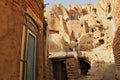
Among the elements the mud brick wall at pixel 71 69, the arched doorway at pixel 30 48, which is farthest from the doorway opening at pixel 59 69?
the arched doorway at pixel 30 48

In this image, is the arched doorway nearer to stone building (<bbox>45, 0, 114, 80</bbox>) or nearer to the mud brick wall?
the mud brick wall

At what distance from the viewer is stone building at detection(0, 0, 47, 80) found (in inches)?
145

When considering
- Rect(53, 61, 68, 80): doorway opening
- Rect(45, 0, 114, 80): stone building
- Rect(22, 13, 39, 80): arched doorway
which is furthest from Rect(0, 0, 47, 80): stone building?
Rect(45, 0, 114, 80): stone building

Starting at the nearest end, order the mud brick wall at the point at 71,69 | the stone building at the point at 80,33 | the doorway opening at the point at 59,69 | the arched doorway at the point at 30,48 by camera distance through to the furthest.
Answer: the arched doorway at the point at 30,48
the mud brick wall at the point at 71,69
the doorway opening at the point at 59,69
the stone building at the point at 80,33

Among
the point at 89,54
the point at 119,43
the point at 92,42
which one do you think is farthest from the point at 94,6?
the point at 119,43

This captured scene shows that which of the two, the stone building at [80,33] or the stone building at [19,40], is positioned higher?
the stone building at [80,33]

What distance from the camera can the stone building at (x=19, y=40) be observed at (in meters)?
3.69

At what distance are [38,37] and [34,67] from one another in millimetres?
977

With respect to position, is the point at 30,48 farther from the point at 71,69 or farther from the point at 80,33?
the point at 80,33

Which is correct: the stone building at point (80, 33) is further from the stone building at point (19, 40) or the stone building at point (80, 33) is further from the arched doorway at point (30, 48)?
the stone building at point (19, 40)

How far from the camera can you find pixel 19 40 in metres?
4.18

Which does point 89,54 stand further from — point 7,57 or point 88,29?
point 88,29

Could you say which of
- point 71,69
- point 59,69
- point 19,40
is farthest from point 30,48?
point 59,69

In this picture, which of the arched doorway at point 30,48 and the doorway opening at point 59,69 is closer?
the arched doorway at point 30,48
